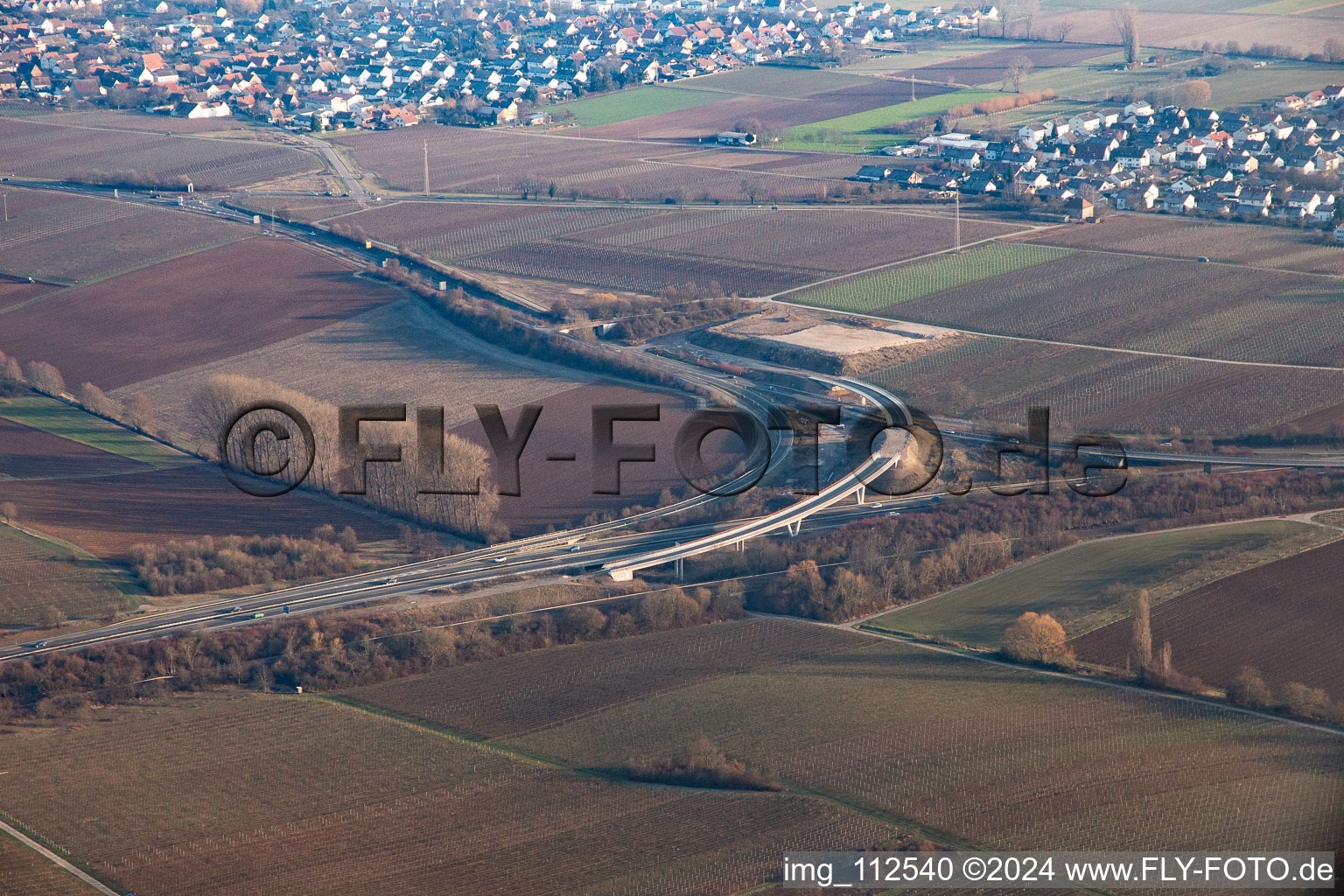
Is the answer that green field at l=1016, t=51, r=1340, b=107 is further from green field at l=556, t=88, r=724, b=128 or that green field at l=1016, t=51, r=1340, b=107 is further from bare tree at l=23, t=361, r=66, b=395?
bare tree at l=23, t=361, r=66, b=395

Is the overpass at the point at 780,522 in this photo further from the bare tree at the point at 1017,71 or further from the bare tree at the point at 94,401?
the bare tree at the point at 1017,71

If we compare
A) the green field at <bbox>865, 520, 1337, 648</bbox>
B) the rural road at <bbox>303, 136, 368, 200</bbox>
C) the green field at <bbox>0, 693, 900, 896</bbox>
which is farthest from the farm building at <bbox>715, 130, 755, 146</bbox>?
the green field at <bbox>0, 693, 900, 896</bbox>

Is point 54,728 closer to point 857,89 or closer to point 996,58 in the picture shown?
point 857,89

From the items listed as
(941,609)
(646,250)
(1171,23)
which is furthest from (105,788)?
(1171,23)

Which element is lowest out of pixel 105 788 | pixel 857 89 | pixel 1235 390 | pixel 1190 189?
pixel 105 788

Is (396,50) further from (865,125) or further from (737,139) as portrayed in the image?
(865,125)

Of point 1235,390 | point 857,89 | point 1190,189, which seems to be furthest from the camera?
point 857,89

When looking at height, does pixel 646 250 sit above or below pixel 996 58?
below
